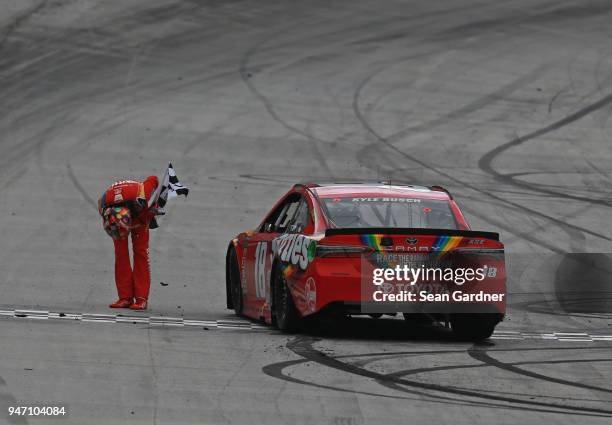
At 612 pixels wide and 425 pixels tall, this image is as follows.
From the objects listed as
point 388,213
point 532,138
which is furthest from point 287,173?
point 388,213

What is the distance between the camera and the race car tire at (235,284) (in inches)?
547

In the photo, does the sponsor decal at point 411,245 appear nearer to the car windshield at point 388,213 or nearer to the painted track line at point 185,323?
the car windshield at point 388,213

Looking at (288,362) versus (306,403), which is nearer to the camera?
(306,403)

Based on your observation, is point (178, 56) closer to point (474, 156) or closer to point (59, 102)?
point (59, 102)

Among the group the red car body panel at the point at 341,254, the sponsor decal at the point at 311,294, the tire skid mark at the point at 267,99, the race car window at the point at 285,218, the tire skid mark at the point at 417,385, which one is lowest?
the tire skid mark at the point at 417,385

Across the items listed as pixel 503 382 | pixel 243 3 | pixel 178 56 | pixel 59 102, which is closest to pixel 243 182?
pixel 59 102

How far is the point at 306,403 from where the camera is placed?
855 cm

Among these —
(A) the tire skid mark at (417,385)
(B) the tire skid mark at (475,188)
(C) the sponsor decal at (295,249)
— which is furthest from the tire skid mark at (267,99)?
(A) the tire skid mark at (417,385)

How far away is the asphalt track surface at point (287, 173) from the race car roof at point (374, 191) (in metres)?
1.16

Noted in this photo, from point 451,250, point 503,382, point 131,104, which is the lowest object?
point 503,382

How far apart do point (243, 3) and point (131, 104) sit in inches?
383

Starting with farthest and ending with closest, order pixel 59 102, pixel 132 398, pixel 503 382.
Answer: pixel 59 102, pixel 503 382, pixel 132 398

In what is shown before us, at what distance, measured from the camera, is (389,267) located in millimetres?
11461

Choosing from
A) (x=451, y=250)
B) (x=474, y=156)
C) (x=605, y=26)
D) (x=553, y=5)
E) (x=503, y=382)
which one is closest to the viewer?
(x=503, y=382)
